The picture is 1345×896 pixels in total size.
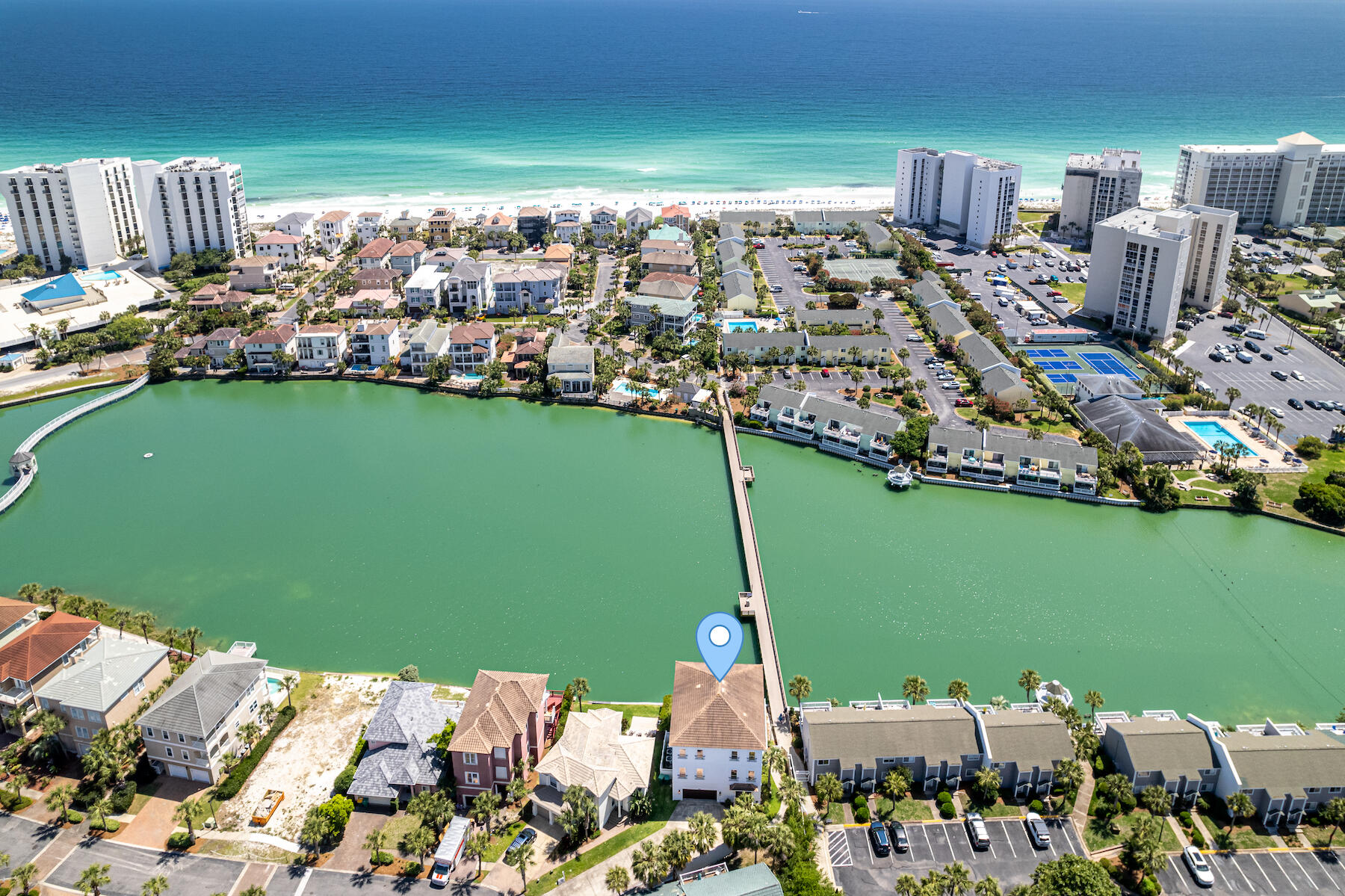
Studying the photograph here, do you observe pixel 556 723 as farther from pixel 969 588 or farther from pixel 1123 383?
pixel 1123 383

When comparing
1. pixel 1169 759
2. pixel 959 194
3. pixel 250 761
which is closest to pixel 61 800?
pixel 250 761

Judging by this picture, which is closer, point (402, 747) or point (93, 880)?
point (93, 880)

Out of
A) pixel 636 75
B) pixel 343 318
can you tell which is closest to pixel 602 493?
pixel 343 318

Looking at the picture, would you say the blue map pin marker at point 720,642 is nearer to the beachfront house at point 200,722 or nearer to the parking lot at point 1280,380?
the beachfront house at point 200,722

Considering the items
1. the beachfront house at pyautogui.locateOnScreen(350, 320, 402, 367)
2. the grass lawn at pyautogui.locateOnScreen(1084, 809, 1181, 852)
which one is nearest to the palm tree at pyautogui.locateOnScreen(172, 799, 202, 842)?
the grass lawn at pyautogui.locateOnScreen(1084, 809, 1181, 852)

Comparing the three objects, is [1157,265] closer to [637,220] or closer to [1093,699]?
[1093,699]
